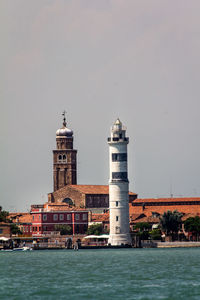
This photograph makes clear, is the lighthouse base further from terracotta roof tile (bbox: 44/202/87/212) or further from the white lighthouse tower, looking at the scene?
terracotta roof tile (bbox: 44/202/87/212)

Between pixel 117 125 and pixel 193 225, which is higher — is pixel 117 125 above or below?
above

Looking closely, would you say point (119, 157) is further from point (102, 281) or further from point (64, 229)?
point (102, 281)

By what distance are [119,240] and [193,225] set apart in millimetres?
→ 16151

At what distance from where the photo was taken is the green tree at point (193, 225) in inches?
6609

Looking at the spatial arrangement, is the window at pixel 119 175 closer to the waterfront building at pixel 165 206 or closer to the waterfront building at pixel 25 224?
the waterfront building at pixel 165 206

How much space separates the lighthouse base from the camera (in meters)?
158

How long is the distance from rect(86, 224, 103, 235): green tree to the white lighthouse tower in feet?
58.5

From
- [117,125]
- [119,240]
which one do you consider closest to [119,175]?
[117,125]

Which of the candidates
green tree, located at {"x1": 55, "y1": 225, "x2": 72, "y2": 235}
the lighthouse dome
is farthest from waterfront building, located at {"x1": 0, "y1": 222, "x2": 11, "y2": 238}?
the lighthouse dome

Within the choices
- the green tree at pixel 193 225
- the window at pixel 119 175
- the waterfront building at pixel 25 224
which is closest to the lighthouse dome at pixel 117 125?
the window at pixel 119 175

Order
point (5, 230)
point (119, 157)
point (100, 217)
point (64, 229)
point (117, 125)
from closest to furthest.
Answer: point (119, 157) → point (117, 125) → point (64, 229) → point (5, 230) → point (100, 217)

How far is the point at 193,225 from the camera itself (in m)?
168

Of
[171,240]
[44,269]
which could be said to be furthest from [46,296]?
[171,240]

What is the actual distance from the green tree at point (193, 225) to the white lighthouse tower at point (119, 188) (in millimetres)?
14022
